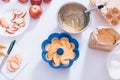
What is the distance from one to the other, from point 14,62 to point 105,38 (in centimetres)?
28

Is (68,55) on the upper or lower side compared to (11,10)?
lower

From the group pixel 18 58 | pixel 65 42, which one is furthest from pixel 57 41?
pixel 18 58

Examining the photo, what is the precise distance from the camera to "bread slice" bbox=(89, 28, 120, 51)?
0.94 metres

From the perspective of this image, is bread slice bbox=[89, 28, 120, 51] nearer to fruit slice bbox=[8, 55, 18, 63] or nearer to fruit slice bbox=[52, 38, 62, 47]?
fruit slice bbox=[52, 38, 62, 47]

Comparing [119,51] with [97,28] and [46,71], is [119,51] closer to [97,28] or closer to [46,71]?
[97,28]

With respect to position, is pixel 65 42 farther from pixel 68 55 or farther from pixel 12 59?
pixel 12 59

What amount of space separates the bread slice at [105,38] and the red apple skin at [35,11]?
0.18 metres

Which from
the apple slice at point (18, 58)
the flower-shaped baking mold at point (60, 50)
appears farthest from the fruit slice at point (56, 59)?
the apple slice at point (18, 58)

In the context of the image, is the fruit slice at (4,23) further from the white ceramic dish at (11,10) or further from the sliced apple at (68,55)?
the sliced apple at (68,55)

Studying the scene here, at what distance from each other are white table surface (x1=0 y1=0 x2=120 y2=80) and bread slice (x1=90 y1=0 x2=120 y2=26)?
3 centimetres

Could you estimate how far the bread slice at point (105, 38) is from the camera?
3.09ft

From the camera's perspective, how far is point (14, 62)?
37.3 inches

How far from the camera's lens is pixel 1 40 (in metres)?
0.98

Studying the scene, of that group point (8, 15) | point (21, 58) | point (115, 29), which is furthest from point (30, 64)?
point (115, 29)
